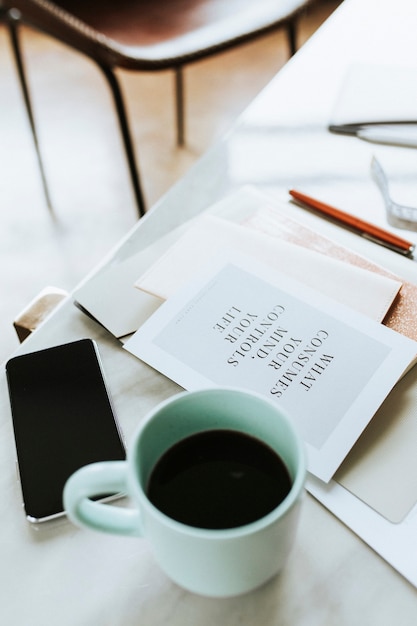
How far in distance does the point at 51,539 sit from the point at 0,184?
1418 millimetres

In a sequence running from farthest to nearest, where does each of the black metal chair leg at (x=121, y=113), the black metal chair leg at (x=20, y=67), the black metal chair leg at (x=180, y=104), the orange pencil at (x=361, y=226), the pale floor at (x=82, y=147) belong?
the black metal chair leg at (x=180, y=104), the pale floor at (x=82, y=147), the black metal chair leg at (x=20, y=67), the black metal chair leg at (x=121, y=113), the orange pencil at (x=361, y=226)

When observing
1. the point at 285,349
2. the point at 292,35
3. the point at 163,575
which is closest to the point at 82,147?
the point at 292,35

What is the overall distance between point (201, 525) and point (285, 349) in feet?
0.60

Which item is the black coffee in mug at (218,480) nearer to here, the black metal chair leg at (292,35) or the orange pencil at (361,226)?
the orange pencil at (361,226)

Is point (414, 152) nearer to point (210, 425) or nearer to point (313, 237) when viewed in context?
point (313, 237)

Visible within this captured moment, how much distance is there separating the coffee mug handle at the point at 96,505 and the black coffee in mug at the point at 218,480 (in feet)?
0.06

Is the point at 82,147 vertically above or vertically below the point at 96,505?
below

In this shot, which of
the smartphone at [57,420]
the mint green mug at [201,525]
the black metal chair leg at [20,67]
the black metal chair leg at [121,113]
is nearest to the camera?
the mint green mug at [201,525]

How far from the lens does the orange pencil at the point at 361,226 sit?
0.56m

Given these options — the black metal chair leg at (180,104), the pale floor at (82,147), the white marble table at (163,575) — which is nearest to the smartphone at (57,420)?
the white marble table at (163,575)

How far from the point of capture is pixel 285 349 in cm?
47

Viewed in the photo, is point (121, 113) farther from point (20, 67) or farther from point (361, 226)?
point (361, 226)

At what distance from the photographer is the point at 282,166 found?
26.2 inches

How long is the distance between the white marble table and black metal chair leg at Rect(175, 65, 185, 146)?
1.01 m
